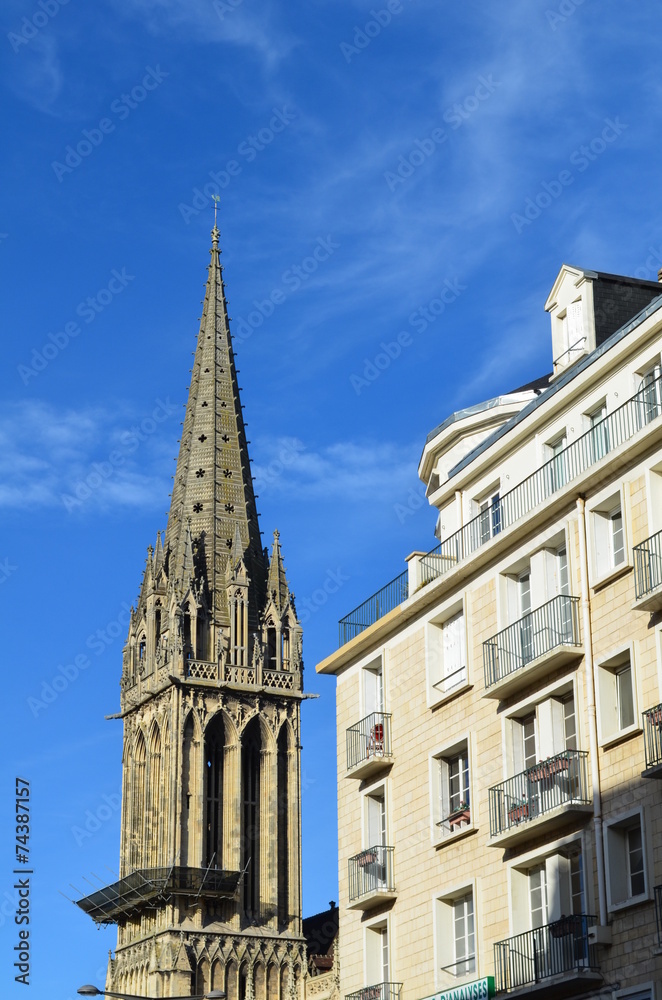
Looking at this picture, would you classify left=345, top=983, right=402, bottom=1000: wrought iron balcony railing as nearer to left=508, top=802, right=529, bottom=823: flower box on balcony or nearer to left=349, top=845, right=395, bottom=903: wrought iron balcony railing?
left=349, top=845, right=395, bottom=903: wrought iron balcony railing

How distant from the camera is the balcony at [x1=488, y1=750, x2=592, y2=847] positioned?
34469mm

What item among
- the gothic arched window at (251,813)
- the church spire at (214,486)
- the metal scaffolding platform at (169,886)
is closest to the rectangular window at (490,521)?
the metal scaffolding platform at (169,886)

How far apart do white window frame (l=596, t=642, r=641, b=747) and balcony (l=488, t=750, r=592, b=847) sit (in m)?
0.73

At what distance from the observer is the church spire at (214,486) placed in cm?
11394

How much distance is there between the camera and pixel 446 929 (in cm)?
3912

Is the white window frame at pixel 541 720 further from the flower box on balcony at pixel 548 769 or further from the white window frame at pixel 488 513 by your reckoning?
the white window frame at pixel 488 513

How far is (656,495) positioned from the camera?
34.4 m

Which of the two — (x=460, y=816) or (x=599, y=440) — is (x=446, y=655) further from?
(x=599, y=440)

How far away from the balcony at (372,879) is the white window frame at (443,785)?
1955 mm

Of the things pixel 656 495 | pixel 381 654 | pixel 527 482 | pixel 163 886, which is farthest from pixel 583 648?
pixel 163 886

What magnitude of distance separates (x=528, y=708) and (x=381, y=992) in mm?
7778

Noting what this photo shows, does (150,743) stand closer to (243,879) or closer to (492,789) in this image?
(243,879)

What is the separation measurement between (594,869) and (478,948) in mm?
4467

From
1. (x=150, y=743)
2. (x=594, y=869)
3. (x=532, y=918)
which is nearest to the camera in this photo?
(x=594, y=869)
